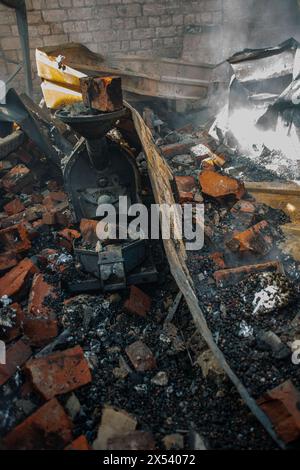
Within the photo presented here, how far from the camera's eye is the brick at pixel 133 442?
2.07m

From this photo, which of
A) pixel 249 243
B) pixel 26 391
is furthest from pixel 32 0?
pixel 26 391

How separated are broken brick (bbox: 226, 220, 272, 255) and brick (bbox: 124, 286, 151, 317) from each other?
111 centimetres

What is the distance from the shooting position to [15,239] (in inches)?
153

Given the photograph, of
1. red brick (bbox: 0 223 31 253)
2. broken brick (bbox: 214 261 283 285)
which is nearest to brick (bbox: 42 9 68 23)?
red brick (bbox: 0 223 31 253)

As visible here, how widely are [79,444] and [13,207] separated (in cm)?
344

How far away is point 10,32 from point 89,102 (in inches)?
280

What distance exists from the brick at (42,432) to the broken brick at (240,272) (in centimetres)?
184

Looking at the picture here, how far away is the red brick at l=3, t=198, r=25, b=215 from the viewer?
15.2 feet

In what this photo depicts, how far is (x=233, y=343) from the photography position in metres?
2.72

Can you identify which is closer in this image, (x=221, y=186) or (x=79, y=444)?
(x=79, y=444)

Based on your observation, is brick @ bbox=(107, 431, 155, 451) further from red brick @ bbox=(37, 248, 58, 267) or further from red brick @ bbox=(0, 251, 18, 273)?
red brick @ bbox=(0, 251, 18, 273)

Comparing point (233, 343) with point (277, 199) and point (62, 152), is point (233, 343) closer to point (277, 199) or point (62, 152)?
point (277, 199)

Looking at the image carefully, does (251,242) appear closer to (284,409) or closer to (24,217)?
(284,409)

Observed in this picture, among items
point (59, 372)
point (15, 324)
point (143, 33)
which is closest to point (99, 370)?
point (59, 372)
